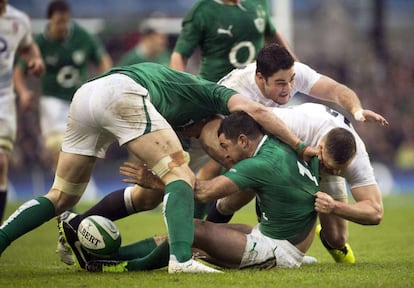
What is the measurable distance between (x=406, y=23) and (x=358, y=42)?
3181mm

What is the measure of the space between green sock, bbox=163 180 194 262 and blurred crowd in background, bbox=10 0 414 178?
385 inches

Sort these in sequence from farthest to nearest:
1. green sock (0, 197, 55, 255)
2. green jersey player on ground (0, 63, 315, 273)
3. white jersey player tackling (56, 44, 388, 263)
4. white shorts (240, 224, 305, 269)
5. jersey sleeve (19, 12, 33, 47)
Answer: jersey sleeve (19, 12, 33, 47) → white jersey player tackling (56, 44, 388, 263) → green sock (0, 197, 55, 255) → white shorts (240, 224, 305, 269) → green jersey player on ground (0, 63, 315, 273)

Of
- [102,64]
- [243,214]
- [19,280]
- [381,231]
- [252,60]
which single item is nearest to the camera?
[19,280]

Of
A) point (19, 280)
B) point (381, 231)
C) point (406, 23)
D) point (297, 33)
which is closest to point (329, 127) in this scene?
point (19, 280)

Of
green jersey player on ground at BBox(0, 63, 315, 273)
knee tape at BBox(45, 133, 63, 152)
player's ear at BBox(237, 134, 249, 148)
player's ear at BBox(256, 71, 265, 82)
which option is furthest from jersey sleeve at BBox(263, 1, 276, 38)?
knee tape at BBox(45, 133, 63, 152)

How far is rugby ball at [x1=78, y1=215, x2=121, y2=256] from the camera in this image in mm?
7617

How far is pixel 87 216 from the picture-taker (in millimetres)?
8227

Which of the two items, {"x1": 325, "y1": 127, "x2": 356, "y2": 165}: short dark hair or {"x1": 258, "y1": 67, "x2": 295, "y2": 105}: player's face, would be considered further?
{"x1": 258, "y1": 67, "x2": 295, "y2": 105}: player's face

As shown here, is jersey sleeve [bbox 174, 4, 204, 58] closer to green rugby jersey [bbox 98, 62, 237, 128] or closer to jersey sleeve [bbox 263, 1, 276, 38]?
jersey sleeve [bbox 263, 1, 276, 38]

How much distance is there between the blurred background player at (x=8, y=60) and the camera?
36.2ft

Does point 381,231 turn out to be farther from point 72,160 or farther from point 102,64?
point 72,160

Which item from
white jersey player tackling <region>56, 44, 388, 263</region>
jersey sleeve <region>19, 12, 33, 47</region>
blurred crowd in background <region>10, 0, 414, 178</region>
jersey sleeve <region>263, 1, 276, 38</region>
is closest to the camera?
white jersey player tackling <region>56, 44, 388, 263</region>

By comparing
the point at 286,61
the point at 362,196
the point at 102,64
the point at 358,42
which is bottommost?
the point at 358,42

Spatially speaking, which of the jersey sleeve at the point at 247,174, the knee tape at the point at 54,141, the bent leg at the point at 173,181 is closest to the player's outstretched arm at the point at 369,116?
the jersey sleeve at the point at 247,174
